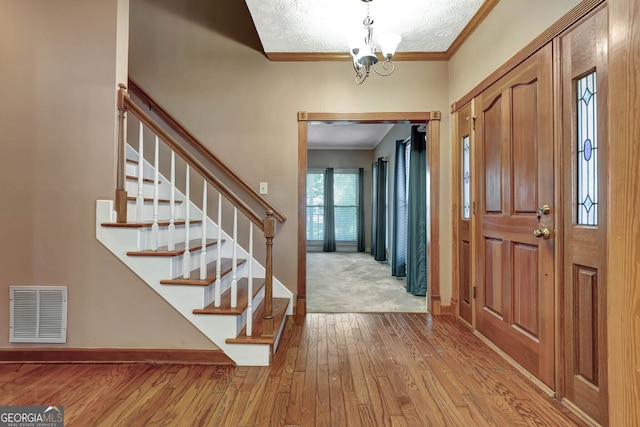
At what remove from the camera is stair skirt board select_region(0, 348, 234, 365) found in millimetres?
1949

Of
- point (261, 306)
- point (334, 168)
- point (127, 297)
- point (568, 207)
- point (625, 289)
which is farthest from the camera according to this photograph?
point (334, 168)

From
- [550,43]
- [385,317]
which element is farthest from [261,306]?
[550,43]

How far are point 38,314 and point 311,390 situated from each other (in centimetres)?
177

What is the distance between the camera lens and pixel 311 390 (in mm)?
1680

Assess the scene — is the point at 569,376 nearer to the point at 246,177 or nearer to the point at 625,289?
the point at 625,289

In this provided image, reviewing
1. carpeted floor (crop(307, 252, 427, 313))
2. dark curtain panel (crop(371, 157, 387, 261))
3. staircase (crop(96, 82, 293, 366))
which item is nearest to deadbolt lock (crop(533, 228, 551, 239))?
staircase (crop(96, 82, 293, 366))

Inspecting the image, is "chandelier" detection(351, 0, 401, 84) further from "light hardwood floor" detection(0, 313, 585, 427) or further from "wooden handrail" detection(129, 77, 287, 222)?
"light hardwood floor" detection(0, 313, 585, 427)

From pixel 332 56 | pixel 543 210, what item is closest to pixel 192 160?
pixel 332 56

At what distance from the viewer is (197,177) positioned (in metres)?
3.08

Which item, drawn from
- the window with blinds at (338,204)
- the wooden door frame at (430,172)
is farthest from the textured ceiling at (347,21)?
the window with blinds at (338,204)

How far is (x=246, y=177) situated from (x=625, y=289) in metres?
2.73

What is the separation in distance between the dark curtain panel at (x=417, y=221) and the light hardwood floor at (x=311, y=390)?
4.78ft

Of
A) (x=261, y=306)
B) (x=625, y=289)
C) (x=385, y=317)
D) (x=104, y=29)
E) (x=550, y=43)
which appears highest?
(x=104, y=29)

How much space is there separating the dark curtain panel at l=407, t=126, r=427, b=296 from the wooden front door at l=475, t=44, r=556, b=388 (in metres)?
1.24
